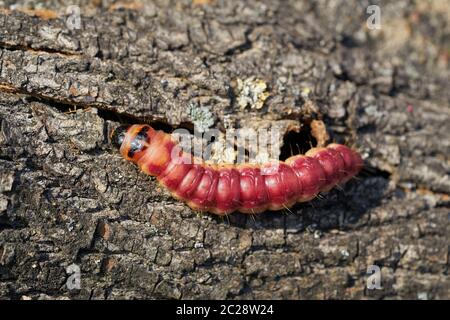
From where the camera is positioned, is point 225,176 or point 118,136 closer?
point 118,136

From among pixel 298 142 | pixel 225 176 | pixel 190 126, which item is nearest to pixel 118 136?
pixel 190 126

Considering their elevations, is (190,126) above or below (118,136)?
above

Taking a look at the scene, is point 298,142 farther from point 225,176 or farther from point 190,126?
point 190,126

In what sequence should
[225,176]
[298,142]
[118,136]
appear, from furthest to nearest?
1. [298,142]
2. [225,176]
3. [118,136]

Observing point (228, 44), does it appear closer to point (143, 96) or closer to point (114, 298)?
point (143, 96)

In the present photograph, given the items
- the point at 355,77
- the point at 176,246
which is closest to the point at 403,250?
the point at 355,77

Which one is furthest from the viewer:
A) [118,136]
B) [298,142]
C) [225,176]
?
[298,142]
